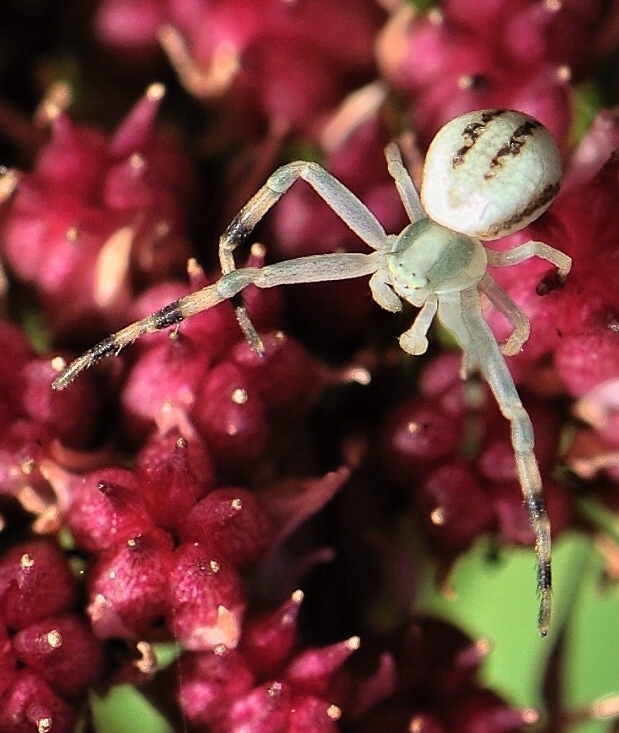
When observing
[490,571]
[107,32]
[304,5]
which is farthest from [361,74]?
[490,571]

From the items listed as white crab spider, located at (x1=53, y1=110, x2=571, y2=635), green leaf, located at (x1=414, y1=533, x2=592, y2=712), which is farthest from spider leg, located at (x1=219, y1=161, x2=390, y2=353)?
green leaf, located at (x1=414, y1=533, x2=592, y2=712)

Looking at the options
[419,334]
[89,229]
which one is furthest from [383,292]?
[89,229]

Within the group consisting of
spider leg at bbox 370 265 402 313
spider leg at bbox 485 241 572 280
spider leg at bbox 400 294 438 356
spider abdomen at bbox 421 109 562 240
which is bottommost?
spider leg at bbox 400 294 438 356

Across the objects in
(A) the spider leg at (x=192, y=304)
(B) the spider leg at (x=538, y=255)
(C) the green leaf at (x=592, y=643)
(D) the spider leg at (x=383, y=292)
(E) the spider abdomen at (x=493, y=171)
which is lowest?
(C) the green leaf at (x=592, y=643)

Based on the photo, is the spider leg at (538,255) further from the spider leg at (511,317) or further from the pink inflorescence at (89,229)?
the pink inflorescence at (89,229)

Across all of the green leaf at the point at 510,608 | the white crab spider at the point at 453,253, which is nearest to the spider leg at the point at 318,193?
the white crab spider at the point at 453,253

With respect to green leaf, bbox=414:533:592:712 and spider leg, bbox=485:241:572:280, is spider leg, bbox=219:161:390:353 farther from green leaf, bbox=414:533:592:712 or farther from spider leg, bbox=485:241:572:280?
green leaf, bbox=414:533:592:712
